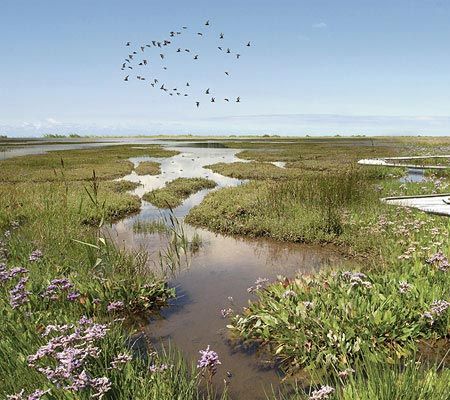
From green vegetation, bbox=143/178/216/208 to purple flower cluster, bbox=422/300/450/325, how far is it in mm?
12242

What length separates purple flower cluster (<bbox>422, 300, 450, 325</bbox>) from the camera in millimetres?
5098

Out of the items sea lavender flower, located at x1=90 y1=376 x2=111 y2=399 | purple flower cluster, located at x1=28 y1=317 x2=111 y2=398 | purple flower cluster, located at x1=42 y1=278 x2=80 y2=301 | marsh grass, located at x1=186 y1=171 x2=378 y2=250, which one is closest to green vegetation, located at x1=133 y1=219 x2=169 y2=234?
marsh grass, located at x1=186 y1=171 x2=378 y2=250

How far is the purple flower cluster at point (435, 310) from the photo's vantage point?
5098 mm

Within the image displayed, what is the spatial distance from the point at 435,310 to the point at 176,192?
16848 mm

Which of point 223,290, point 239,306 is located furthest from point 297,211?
point 239,306

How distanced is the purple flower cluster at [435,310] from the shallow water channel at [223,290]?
1.95 m

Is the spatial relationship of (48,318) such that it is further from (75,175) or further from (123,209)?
(75,175)

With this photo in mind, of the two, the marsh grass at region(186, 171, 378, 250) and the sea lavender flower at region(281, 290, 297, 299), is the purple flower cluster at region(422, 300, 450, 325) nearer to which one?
the sea lavender flower at region(281, 290, 297, 299)

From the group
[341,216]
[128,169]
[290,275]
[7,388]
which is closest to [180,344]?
[7,388]

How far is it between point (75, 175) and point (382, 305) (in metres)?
26.1

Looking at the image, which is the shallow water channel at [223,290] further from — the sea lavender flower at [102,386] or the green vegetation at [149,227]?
the sea lavender flower at [102,386]

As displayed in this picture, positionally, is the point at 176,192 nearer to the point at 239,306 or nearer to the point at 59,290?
the point at 239,306

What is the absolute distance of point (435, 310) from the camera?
202 inches

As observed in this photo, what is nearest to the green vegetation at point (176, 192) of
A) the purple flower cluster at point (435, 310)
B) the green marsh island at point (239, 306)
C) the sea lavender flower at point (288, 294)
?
the green marsh island at point (239, 306)
